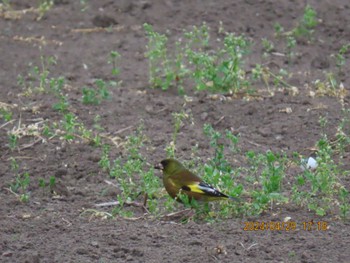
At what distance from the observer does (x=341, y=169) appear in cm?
749

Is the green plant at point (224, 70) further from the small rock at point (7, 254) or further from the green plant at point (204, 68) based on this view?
the small rock at point (7, 254)

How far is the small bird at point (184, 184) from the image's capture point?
6598mm

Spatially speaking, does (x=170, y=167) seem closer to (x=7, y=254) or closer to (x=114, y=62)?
(x=7, y=254)

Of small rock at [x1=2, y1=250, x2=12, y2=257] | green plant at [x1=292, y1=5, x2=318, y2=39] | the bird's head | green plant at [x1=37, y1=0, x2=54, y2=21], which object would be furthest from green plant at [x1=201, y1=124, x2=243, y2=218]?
green plant at [x1=37, y1=0, x2=54, y2=21]

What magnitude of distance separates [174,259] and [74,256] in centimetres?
57

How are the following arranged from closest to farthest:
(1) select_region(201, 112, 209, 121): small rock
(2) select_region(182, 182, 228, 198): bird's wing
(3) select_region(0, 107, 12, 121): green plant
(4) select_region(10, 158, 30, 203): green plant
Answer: (2) select_region(182, 182, 228, 198): bird's wing → (4) select_region(10, 158, 30, 203): green plant → (3) select_region(0, 107, 12, 121): green plant → (1) select_region(201, 112, 209, 121): small rock

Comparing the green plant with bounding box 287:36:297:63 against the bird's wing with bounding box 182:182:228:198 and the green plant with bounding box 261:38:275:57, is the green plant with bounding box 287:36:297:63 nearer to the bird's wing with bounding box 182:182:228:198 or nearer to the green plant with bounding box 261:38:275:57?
the green plant with bounding box 261:38:275:57

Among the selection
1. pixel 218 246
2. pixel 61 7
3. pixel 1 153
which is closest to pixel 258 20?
pixel 61 7

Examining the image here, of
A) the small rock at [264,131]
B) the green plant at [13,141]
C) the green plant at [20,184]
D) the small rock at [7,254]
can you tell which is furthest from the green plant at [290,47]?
the small rock at [7,254]

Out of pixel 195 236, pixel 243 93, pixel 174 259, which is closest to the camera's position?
pixel 174 259

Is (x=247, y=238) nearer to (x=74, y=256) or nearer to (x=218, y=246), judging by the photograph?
(x=218, y=246)

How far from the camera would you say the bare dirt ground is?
6066 millimetres
